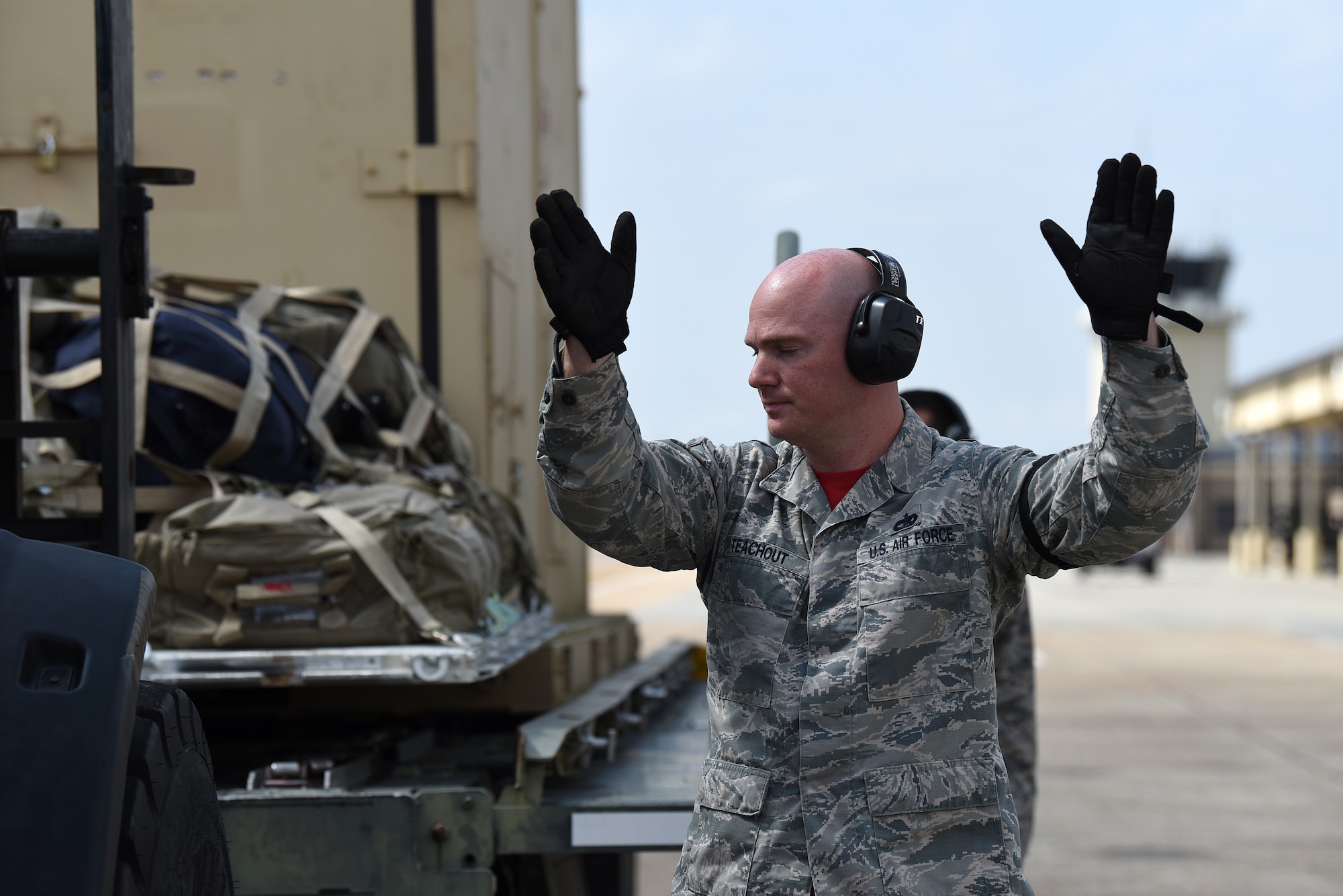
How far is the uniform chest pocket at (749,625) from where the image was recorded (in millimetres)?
2371

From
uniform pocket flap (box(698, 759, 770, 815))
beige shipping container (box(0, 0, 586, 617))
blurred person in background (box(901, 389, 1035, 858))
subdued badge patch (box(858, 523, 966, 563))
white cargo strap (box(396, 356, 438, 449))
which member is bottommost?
blurred person in background (box(901, 389, 1035, 858))

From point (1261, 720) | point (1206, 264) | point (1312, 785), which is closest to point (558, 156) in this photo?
point (1312, 785)

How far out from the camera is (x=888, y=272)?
2.45m

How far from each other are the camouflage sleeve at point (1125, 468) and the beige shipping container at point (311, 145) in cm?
219

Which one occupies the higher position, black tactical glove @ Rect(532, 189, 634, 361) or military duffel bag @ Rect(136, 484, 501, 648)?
black tactical glove @ Rect(532, 189, 634, 361)

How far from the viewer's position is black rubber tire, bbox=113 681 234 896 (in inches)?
69.7

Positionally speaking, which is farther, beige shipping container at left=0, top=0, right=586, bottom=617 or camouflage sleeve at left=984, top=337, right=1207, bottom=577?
beige shipping container at left=0, top=0, right=586, bottom=617

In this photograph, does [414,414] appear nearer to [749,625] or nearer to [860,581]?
[749,625]

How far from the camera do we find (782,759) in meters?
2.31

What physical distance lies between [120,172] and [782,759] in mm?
1376

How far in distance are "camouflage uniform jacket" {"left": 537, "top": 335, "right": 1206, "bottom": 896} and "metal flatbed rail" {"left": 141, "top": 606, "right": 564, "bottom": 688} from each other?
0.76 metres

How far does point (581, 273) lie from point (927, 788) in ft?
2.93

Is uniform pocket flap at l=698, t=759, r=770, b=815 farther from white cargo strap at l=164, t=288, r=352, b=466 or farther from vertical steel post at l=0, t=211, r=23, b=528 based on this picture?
white cargo strap at l=164, t=288, r=352, b=466

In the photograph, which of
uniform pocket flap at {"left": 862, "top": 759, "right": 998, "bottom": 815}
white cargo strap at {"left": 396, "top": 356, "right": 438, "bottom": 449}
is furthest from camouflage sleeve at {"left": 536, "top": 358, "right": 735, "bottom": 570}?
white cargo strap at {"left": 396, "top": 356, "right": 438, "bottom": 449}
